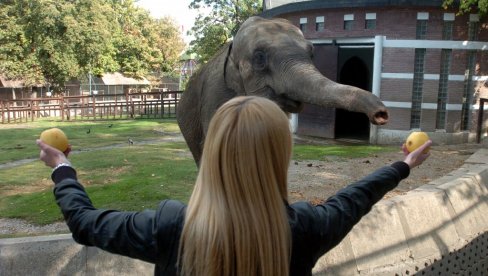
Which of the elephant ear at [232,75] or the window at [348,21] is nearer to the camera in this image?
the elephant ear at [232,75]

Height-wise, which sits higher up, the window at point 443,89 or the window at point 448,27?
A: the window at point 448,27

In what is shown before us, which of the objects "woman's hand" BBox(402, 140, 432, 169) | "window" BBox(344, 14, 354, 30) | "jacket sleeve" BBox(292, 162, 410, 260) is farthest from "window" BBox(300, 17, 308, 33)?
"jacket sleeve" BBox(292, 162, 410, 260)

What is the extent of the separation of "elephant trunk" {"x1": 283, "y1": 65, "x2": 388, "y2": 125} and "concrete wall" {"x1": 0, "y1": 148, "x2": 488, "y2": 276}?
1668mm

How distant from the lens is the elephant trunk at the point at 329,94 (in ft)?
8.78

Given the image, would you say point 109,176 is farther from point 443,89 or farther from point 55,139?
point 443,89

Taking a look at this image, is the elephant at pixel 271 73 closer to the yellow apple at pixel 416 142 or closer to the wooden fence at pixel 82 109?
the yellow apple at pixel 416 142

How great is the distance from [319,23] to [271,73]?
A: 13.1 metres

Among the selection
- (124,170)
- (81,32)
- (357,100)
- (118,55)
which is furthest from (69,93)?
(357,100)

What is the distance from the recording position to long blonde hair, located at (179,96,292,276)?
1579 mm

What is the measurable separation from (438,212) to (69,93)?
37.5m

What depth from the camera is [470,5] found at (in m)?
14.4

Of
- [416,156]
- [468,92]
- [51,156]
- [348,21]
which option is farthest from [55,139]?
[468,92]

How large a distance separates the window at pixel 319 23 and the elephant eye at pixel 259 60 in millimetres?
12965

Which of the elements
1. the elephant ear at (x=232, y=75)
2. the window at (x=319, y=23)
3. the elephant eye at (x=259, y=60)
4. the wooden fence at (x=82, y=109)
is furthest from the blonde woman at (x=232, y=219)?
the wooden fence at (x=82, y=109)
